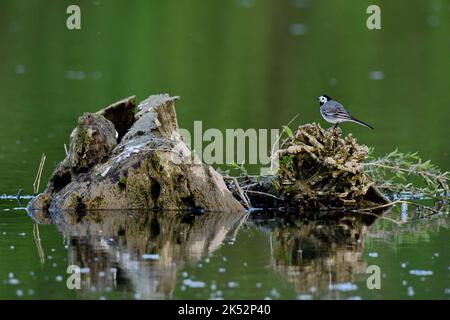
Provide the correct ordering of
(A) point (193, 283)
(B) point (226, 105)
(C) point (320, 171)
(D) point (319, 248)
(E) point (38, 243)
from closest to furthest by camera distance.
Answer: (A) point (193, 283), (D) point (319, 248), (E) point (38, 243), (C) point (320, 171), (B) point (226, 105)

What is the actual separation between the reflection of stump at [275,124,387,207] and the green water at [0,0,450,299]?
606 millimetres

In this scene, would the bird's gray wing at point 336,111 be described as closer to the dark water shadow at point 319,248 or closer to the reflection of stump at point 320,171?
the reflection of stump at point 320,171

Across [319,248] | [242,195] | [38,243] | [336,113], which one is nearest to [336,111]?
[336,113]

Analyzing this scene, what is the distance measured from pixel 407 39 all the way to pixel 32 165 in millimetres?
17954

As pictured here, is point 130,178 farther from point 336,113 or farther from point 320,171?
point 336,113

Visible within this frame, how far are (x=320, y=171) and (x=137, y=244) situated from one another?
3.00 meters

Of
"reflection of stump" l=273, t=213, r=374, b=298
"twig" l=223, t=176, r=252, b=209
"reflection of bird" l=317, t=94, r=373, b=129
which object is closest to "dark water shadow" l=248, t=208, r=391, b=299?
"reflection of stump" l=273, t=213, r=374, b=298

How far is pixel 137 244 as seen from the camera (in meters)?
10.9

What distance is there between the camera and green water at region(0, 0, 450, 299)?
31.5ft

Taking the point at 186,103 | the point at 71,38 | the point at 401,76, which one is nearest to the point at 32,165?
the point at 186,103

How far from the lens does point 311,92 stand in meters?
24.2

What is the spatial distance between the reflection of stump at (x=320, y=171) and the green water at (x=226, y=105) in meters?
0.61
